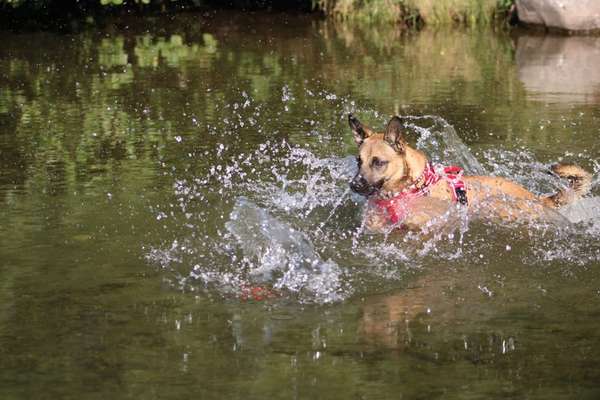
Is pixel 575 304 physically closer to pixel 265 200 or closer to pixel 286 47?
pixel 265 200

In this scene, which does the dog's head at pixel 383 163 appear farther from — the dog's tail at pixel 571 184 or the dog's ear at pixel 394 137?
the dog's tail at pixel 571 184

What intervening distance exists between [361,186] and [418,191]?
49cm

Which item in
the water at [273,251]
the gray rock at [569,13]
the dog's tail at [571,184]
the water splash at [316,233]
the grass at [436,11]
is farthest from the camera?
the grass at [436,11]

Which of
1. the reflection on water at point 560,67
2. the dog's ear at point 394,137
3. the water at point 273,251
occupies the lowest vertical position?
the water at point 273,251

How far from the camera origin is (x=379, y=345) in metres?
6.12

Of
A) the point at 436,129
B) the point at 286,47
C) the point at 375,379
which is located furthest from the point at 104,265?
the point at 286,47

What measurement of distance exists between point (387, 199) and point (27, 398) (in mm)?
3714

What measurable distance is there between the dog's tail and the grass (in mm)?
12061

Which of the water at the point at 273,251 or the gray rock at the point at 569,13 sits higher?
the gray rock at the point at 569,13

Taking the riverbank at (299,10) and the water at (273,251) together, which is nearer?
the water at (273,251)

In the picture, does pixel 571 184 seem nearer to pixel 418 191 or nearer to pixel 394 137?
pixel 418 191

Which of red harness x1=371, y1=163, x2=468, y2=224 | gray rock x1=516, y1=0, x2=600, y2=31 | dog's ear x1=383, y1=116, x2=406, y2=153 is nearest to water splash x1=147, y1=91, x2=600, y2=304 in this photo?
red harness x1=371, y1=163, x2=468, y2=224

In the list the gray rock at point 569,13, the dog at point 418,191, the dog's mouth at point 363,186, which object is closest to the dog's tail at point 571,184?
the dog at point 418,191

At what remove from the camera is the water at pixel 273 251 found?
229 inches
